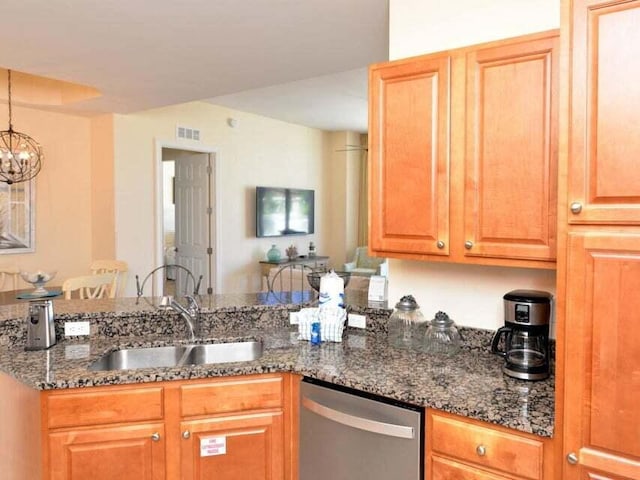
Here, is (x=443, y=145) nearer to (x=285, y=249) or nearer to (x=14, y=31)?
(x=14, y=31)

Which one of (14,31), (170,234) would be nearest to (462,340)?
(14,31)

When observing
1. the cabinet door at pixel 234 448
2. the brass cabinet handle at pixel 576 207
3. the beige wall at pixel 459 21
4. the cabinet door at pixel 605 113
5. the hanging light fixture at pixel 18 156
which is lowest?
the cabinet door at pixel 234 448

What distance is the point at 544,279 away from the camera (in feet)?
6.77

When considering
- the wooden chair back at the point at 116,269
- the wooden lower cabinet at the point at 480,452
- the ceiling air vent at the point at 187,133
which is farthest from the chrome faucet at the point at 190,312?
the ceiling air vent at the point at 187,133

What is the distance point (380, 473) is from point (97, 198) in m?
4.46

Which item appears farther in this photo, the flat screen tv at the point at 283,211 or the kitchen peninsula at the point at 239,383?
the flat screen tv at the point at 283,211

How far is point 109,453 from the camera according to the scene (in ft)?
6.12

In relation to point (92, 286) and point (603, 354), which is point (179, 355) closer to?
point (603, 354)

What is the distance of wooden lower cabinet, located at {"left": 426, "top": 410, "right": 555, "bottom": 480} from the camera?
1.52 meters

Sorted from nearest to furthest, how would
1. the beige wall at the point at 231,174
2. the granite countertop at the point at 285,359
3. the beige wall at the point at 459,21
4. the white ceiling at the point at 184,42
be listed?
the granite countertop at the point at 285,359 < the beige wall at the point at 459,21 < the white ceiling at the point at 184,42 < the beige wall at the point at 231,174

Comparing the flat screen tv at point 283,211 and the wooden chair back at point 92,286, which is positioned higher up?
the flat screen tv at point 283,211

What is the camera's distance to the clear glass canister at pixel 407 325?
228cm

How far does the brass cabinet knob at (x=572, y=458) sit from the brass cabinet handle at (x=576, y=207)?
68 centimetres

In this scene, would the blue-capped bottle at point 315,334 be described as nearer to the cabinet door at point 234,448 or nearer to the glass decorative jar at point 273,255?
the cabinet door at point 234,448
